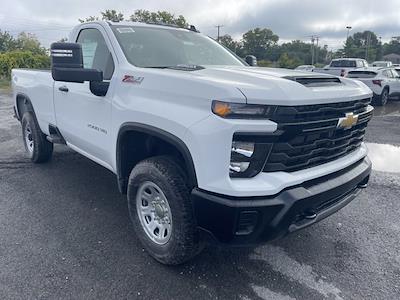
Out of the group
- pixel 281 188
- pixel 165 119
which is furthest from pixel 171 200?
pixel 281 188

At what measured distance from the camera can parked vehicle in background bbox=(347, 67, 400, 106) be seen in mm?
13734

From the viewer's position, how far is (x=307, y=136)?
2.55 m

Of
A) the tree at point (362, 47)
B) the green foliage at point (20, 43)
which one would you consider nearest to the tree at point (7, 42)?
the green foliage at point (20, 43)

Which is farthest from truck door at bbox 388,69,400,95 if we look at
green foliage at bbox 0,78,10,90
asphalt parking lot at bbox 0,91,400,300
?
green foliage at bbox 0,78,10,90

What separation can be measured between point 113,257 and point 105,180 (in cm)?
201

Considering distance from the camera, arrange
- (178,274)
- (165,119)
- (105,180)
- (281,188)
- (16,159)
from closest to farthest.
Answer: (281,188) → (165,119) → (178,274) → (105,180) → (16,159)

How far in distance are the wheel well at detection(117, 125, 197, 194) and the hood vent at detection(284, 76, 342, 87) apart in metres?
1.03

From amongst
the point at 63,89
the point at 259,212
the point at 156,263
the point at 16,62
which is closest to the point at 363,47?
the point at 16,62

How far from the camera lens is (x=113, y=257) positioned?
10.3 feet

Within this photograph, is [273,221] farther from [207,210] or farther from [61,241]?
[61,241]

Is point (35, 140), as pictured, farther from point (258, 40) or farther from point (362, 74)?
point (258, 40)

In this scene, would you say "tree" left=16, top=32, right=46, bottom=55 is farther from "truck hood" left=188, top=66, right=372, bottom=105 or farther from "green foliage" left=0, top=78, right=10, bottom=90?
"truck hood" left=188, top=66, right=372, bottom=105

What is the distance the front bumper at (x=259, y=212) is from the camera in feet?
7.75

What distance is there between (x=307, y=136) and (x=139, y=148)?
1507 mm
